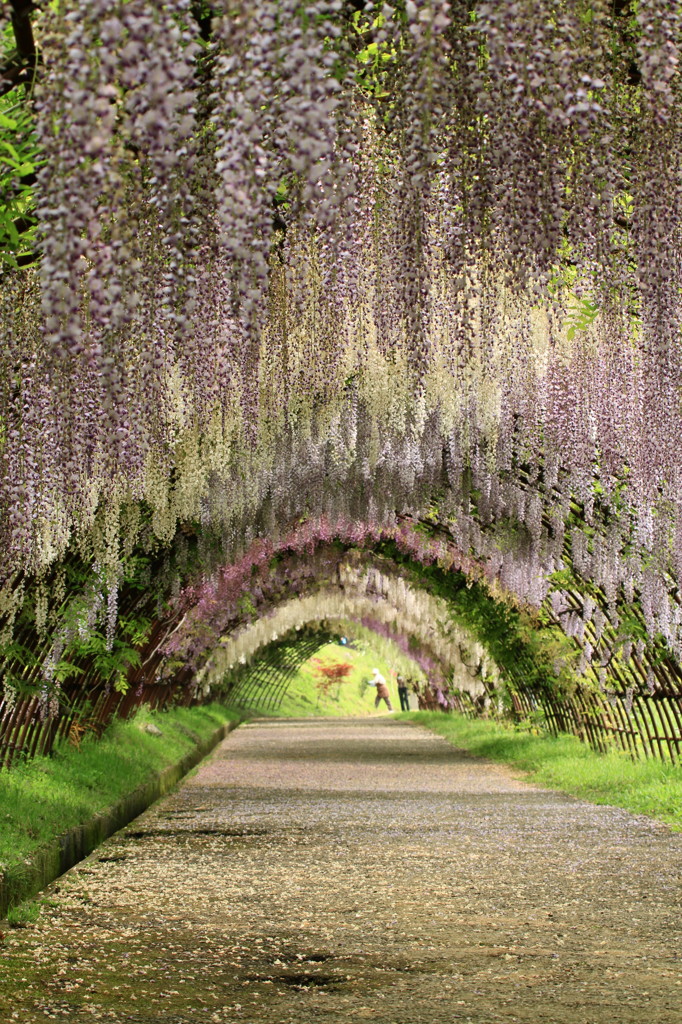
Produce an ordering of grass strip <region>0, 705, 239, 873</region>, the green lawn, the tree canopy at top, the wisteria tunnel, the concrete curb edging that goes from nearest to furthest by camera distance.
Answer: the tree canopy at top
the wisteria tunnel
the concrete curb edging
grass strip <region>0, 705, 239, 873</region>
the green lawn

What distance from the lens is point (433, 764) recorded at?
815 inches

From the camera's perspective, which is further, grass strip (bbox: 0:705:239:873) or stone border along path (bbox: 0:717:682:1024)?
grass strip (bbox: 0:705:239:873)

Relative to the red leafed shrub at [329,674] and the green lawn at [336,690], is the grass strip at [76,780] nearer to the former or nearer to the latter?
the green lawn at [336,690]

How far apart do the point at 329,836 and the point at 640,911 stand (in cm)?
410

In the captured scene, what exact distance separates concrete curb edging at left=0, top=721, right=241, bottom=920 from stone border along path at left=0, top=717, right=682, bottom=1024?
0.46ft

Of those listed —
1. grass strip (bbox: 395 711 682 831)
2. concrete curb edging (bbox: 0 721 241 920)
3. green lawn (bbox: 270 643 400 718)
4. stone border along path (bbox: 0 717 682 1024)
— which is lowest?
stone border along path (bbox: 0 717 682 1024)

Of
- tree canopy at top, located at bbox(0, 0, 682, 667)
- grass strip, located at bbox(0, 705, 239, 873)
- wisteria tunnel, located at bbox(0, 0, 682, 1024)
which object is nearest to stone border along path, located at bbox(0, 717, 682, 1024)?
grass strip, located at bbox(0, 705, 239, 873)

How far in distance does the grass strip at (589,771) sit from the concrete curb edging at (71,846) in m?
4.29

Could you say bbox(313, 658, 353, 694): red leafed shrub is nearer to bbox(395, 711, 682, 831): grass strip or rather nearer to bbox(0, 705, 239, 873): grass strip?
bbox(395, 711, 682, 831): grass strip

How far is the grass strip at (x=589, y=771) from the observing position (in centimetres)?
1244

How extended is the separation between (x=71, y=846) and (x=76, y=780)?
112 inches

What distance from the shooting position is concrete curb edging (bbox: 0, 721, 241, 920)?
7.27m

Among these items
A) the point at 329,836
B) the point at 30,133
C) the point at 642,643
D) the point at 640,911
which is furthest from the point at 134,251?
the point at 642,643

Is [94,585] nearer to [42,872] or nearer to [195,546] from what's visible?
[195,546]
